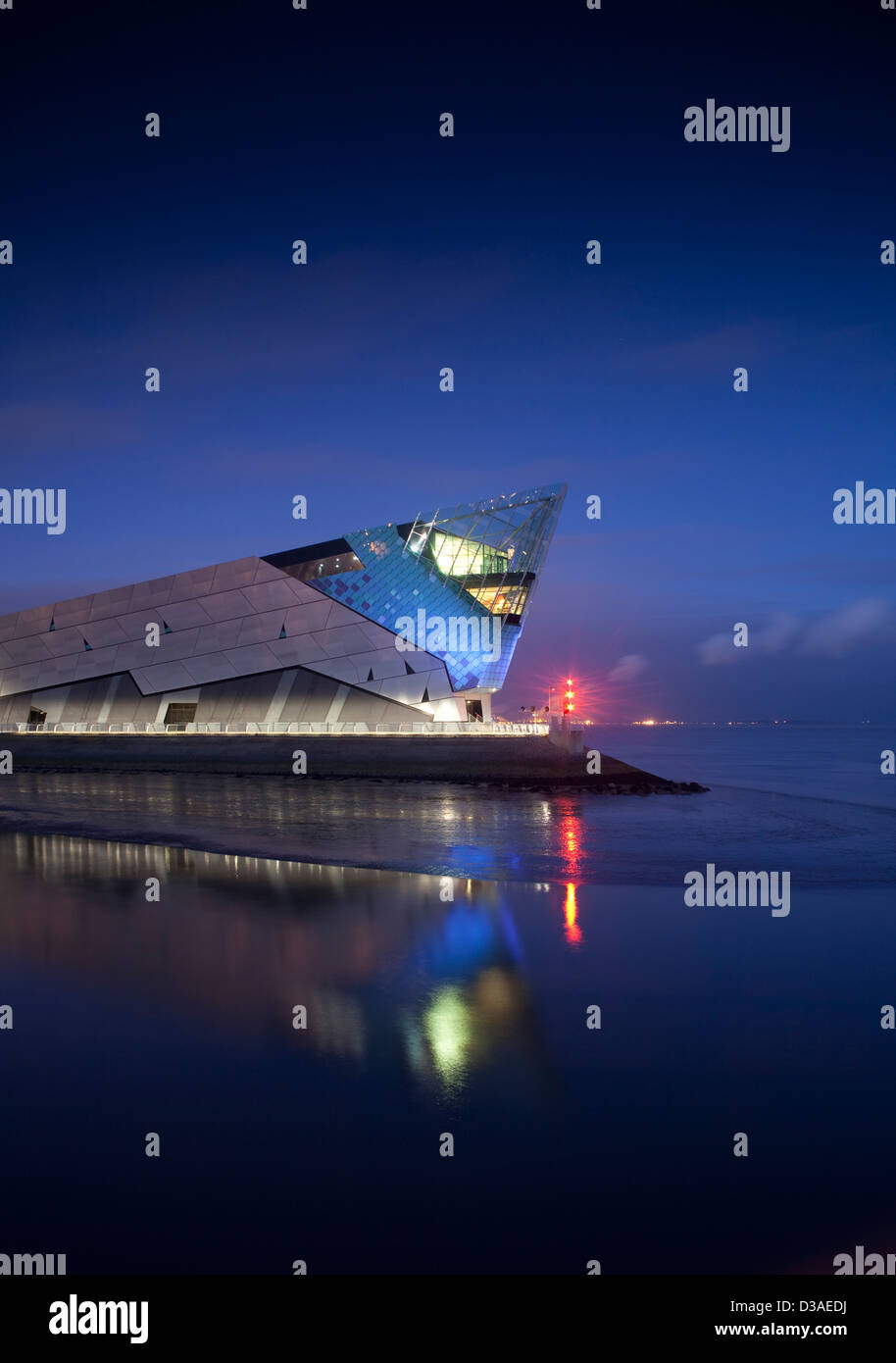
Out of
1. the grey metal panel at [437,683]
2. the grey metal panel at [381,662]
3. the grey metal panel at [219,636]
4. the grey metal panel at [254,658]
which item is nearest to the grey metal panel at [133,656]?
the grey metal panel at [219,636]

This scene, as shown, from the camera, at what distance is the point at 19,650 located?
55.9 m

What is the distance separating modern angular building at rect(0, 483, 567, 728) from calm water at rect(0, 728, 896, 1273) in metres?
33.0

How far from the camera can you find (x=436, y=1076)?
6551 millimetres

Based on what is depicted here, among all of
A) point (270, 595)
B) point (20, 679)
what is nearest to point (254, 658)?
point (270, 595)

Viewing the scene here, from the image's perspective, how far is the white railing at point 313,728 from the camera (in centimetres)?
4225

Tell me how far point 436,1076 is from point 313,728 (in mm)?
41010

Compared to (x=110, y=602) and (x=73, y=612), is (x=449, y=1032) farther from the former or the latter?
(x=73, y=612)

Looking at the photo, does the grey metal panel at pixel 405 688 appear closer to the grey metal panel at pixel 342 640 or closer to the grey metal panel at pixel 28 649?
the grey metal panel at pixel 342 640

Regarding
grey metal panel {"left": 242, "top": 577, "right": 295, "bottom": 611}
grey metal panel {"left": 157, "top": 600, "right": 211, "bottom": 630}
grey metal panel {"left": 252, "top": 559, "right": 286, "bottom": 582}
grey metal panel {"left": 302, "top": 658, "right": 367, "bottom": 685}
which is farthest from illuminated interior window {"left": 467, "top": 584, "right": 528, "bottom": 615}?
grey metal panel {"left": 157, "top": 600, "right": 211, "bottom": 630}

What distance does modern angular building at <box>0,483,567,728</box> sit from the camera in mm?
47844

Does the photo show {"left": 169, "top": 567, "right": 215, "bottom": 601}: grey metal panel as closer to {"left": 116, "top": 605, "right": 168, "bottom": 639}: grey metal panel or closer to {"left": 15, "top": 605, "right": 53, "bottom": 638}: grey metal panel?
{"left": 116, "top": 605, "right": 168, "bottom": 639}: grey metal panel

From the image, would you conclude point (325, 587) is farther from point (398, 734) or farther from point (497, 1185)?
point (497, 1185)

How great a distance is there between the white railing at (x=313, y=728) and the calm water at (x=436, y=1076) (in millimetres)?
26924
